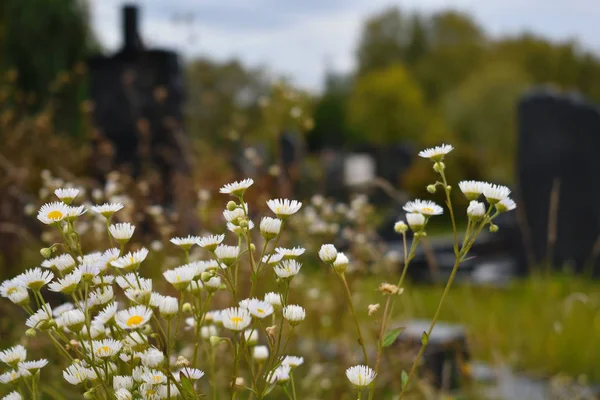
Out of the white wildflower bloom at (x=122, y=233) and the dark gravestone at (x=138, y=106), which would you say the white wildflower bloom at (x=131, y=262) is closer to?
the white wildflower bloom at (x=122, y=233)

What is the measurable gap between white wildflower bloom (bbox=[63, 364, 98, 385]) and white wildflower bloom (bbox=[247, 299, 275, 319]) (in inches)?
13.1

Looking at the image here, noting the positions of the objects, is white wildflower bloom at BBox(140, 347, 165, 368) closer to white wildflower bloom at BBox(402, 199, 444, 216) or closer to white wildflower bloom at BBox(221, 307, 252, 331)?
white wildflower bloom at BBox(221, 307, 252, 331)

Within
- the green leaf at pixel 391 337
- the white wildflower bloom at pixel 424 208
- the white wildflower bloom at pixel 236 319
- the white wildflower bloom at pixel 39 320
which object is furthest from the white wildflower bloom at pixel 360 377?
the white wildflower bloom at pixel 39 320

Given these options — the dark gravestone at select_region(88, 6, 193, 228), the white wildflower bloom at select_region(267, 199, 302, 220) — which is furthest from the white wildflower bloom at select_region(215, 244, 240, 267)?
the dark gravestone at select_region(88, 6, 193, 228)

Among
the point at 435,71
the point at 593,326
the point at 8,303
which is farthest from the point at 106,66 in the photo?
the point at 435,71

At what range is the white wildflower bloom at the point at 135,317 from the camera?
1.16 meters

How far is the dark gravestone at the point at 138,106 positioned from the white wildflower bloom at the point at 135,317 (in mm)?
5437

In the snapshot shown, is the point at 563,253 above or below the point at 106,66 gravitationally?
below

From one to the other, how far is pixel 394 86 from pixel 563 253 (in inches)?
916

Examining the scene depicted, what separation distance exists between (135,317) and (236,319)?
18cm

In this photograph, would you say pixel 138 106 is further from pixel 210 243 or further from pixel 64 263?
pixel 210 243

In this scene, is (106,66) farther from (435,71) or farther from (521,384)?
(435,71)

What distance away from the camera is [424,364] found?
3887 millimetres

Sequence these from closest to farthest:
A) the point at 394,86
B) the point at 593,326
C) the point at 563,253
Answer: the point at 593,326, the point at 563,253, the point at 394,86
